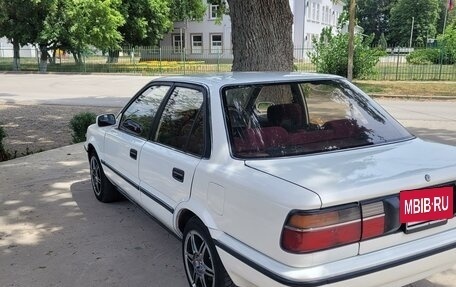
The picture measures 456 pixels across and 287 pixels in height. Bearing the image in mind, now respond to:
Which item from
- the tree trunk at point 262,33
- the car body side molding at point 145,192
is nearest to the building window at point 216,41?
the tree trunk at point 262,33

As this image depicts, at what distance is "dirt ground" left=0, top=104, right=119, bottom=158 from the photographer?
957cm

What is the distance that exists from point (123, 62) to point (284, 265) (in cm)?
3477

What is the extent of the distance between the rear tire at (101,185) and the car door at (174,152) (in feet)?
4.25

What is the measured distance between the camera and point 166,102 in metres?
3.77

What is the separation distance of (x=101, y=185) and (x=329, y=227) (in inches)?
134

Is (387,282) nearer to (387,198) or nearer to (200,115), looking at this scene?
(387,198)

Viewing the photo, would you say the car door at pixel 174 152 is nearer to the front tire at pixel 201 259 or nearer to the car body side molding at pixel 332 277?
the front tire at pixel 201 259

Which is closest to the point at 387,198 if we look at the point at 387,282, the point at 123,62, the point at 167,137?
the point at 387,282

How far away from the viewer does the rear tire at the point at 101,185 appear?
5.06 meters

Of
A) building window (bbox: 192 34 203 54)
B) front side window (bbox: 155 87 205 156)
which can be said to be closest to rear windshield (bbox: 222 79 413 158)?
front side window (bbox: 155 87 205 156)

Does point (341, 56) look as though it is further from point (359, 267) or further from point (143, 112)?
point (359, 267)

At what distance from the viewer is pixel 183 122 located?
11.3ft

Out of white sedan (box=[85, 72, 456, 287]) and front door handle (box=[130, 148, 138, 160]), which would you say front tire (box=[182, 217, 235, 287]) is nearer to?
white sedan (box=[85, 72, 456, 287])

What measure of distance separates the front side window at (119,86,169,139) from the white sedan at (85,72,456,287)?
1.0 inches
